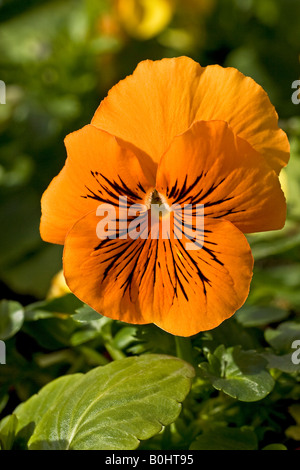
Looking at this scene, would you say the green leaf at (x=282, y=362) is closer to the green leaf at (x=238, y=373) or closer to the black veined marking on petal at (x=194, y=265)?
the green leaf at (x=238, y=373)

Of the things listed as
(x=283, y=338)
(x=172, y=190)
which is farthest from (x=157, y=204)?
(x=283, y=338)

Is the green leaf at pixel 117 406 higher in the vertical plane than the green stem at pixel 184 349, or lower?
lower

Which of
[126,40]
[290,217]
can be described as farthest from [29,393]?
[126,40]

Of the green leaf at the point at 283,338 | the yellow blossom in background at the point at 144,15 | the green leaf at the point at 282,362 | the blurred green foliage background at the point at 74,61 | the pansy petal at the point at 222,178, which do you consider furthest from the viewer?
the yellow blossom in background at the point at 144,15

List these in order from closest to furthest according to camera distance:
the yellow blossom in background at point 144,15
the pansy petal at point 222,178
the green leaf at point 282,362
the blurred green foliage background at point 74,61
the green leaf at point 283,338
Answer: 1. the pansy petal at point 222,178
2. the green leaf at point 282,362
3. the green leaf at point 283,338
4. the blurred green foliage background at point 74,61
5. the yellow blossom in background at point 144,15

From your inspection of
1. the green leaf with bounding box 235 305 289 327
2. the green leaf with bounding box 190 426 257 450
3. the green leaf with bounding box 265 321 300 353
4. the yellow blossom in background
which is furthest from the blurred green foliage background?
the green leaf with bounding box 190 426 257 450

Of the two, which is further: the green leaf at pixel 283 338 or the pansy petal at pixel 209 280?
the green leaf at pixel 283 338

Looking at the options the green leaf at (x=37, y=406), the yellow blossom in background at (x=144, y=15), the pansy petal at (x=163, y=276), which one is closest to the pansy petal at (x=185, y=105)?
the pansy petal at (x=163, y=276)

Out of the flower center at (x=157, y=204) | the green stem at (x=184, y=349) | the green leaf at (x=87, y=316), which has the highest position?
the flower center at (x=157, y=204)
